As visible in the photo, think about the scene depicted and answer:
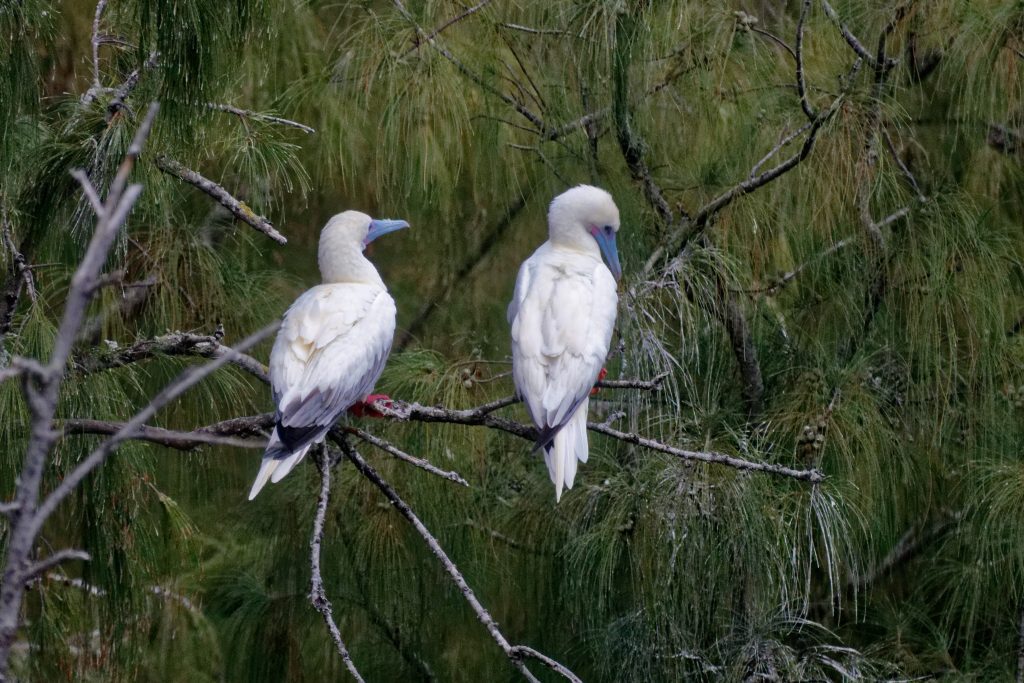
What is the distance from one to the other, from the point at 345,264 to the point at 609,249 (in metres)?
0.50

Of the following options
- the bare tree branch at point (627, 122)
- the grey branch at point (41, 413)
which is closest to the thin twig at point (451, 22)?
the bare tree branch at point (627, 122)

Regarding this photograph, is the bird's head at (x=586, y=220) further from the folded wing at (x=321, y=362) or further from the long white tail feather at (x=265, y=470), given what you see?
the long white tail feather at (x=265, y=470)

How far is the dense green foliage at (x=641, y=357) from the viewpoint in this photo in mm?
2107

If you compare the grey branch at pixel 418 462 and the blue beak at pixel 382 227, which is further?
the blue beak at pixel 382 227

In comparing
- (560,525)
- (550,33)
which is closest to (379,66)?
(550,33)

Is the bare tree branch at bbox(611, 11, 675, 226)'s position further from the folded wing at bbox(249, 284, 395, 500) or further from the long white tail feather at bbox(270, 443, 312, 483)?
the long white tail feather at bbox(270, 443, 312, 483)

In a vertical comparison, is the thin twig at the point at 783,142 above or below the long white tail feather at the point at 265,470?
above

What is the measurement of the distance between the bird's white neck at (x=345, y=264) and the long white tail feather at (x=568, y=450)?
0.52 m

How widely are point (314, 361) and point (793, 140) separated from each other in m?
1.14

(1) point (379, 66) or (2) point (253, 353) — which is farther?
(2) point (253, 353)

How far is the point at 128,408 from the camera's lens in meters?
2.00

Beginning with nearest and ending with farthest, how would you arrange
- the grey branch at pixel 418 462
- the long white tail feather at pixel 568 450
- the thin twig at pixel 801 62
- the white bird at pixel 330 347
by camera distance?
the grey branch at pixel 418 462 < the white bird at pixel 330 347 < the long white tail feather at pixel 568 450 < the thin twig at pixel 801 62

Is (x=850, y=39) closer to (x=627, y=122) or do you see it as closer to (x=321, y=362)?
(x=627, y=122)

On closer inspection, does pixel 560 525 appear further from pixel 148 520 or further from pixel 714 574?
pixel 148 520
